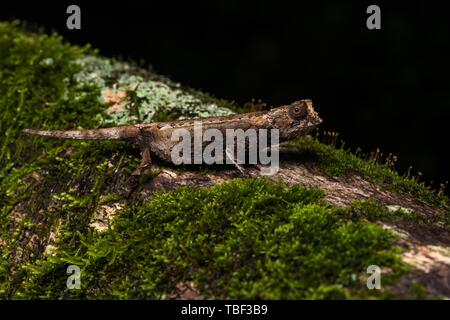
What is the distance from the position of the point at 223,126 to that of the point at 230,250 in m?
1.75

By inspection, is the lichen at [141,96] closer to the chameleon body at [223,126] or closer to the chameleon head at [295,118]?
the chameleon body at [223,126]

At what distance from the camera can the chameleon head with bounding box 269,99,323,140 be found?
5785mm

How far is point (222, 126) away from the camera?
18.9ft

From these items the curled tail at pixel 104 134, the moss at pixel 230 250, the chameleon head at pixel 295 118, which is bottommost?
the moss at pixel 230 250

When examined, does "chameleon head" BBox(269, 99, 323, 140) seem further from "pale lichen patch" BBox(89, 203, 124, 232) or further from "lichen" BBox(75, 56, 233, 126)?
"pale lichen patch" BBox(89, 203, 124, 232)

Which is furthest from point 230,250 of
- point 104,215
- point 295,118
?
point 295,118

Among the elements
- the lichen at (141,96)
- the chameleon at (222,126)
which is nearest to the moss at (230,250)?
the chameleon at (222,126)

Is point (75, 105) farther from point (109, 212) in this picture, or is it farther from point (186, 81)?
point (186, 81)

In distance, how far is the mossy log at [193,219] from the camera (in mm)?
4164

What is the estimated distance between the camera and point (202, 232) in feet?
15.3

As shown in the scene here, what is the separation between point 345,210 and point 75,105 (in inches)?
159

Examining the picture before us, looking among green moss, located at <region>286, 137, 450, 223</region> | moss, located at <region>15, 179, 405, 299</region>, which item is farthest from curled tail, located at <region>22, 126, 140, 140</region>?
green moss, located at <region>286, 137, 450, 223</region>

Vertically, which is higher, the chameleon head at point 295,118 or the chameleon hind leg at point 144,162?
the chameleon head at point 295,118
